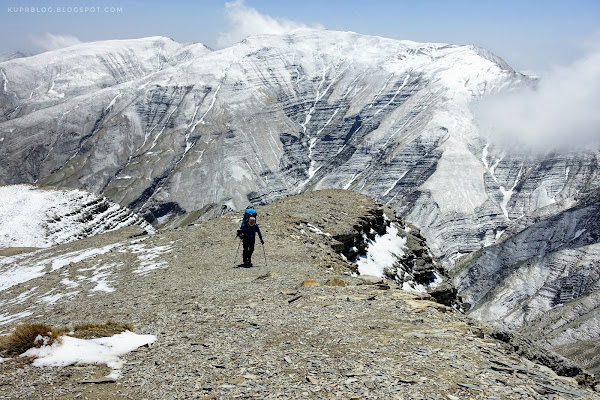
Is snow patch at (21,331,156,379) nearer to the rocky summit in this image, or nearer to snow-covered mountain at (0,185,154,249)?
the rocky summit

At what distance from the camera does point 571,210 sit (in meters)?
180

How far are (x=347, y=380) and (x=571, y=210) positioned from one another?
7783 inches

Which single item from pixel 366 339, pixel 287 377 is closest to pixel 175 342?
pixel 287 377

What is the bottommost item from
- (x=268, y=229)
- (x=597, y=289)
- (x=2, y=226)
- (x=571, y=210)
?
(x=597, y=289)

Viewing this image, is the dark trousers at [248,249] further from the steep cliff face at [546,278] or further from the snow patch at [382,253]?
the steep cliff face at [546,278]

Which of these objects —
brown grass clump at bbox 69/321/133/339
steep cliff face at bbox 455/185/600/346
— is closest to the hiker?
→ brown grass clump at bbox 69/321/133/339

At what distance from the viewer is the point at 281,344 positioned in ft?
34.8

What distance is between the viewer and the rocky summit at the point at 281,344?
8484 millimetres

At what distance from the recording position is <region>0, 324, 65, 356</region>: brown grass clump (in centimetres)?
1042

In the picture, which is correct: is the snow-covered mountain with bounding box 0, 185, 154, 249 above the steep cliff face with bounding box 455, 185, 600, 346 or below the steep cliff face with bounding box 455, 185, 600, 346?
above

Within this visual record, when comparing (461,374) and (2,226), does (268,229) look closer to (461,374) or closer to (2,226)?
(461,374)

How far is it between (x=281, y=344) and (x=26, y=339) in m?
5.52

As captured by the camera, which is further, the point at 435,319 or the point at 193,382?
the point at 435,319

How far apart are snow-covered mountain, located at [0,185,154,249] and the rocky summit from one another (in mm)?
44228
